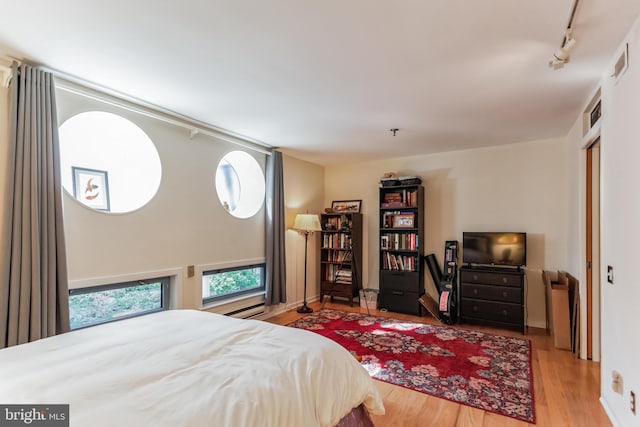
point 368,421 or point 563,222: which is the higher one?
point 563,222

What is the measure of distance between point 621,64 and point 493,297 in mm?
2765

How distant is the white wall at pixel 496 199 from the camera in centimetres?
392

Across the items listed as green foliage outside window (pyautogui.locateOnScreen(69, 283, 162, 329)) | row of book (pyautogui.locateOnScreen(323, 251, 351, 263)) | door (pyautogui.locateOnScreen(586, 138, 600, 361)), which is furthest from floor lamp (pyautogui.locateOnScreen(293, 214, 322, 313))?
door (pyautogui.locateOnScreen(586, 138, 600, 361))

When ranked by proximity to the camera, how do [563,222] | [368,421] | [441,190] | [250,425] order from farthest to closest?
1. [441,190]
2. [563,222]
3. [368,421]
4. [250,425]

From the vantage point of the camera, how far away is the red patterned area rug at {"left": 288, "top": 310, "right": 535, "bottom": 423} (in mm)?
2297

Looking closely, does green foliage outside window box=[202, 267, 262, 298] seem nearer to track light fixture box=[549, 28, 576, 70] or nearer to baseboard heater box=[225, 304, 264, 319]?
baseboard heater box=[225, 304, 264, 319]

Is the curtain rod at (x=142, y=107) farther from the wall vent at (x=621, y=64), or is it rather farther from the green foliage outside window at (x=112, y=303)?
the wall vent at (x=621, y=64)

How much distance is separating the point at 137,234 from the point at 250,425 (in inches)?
93.3

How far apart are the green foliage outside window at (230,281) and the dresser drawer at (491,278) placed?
8.94 feet

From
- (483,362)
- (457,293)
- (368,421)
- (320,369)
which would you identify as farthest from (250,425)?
(457,293)

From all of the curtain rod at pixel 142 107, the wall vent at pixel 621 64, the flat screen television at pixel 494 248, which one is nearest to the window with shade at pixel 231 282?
the curtain rod at pixel 142 107

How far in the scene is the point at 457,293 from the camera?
4105 mm

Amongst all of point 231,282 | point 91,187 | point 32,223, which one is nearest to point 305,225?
point 231,282

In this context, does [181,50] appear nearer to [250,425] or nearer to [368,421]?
[250,425]
